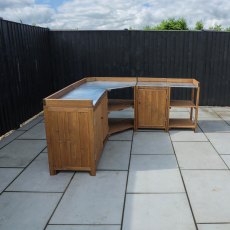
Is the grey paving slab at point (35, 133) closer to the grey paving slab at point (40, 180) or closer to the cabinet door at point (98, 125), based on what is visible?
the grey paving slab at point (40, 180)

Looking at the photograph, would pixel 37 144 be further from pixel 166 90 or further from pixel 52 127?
pixel 166 90

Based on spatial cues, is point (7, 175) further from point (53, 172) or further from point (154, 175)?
point (154, 175)

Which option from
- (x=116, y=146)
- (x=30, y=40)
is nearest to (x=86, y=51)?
(x=30, y=40)

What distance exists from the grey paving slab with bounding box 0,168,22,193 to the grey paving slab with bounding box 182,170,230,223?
8.15ft

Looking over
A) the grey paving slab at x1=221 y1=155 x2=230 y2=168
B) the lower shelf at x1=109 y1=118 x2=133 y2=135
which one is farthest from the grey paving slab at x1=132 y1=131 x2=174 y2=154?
the grey paving slab at x1=221 y1=155 x2=230 y2=168

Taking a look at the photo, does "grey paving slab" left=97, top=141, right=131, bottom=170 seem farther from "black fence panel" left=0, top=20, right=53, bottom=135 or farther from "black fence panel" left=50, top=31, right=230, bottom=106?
"black fence panel" left=50, top=31, right=230, bottom=106

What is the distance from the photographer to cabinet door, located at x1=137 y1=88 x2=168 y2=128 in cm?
563

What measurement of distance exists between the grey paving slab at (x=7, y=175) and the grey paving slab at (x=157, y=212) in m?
1.72

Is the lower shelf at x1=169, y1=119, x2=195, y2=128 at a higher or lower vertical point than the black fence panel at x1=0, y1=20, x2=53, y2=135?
lower

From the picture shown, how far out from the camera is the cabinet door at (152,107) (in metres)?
5.63

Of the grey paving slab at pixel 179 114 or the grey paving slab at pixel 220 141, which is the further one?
the grey paving slab at pixel 179 114

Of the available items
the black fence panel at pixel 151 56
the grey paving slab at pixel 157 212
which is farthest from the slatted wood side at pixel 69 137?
the black fence panel at pixel 151 56

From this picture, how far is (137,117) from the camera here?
583 centimetres

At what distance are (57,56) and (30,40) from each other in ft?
4.38
